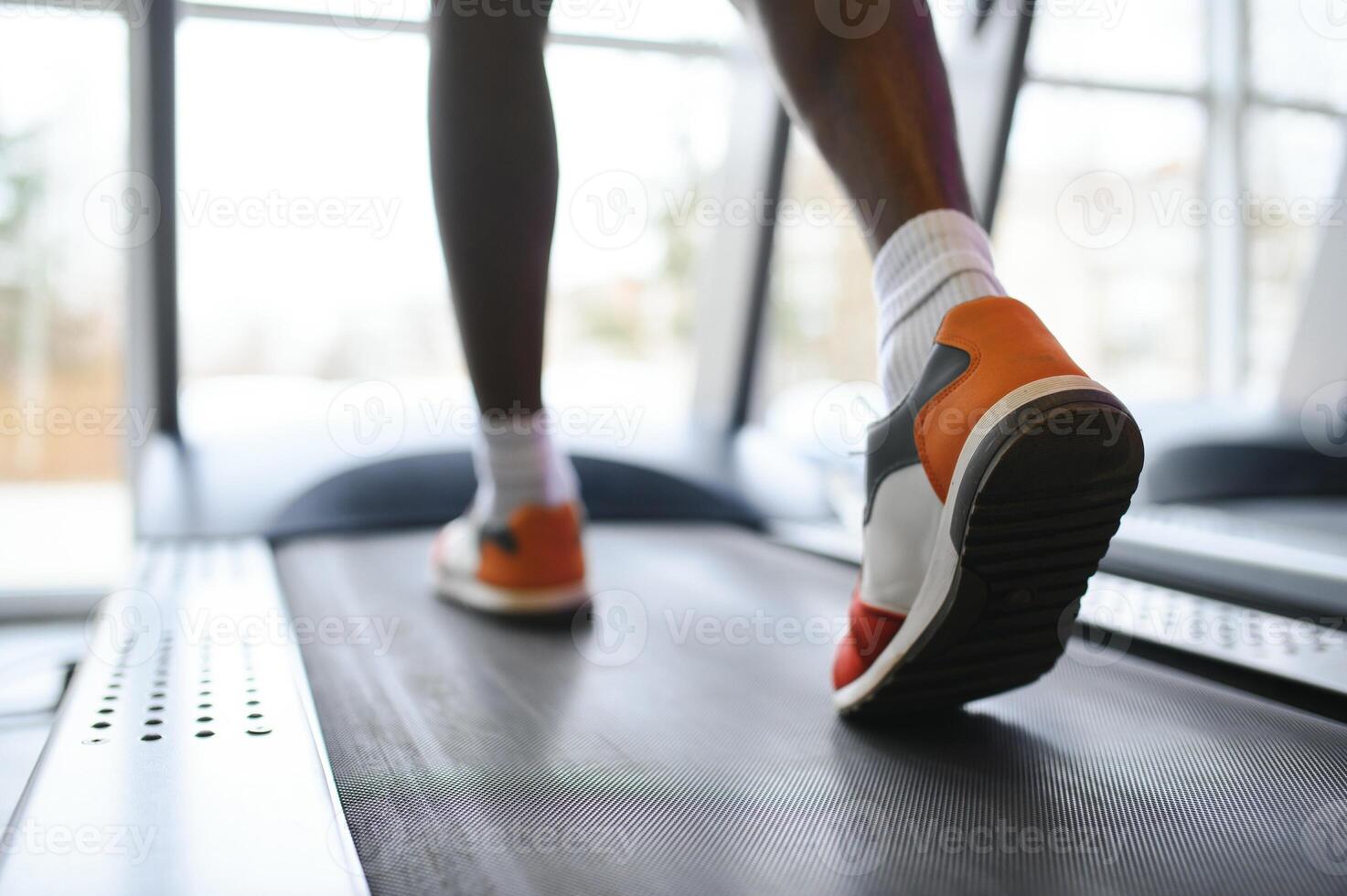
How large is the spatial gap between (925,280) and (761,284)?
2.34 m

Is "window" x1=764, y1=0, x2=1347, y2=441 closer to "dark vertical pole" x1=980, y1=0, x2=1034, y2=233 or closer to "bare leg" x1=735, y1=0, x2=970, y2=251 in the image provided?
"dark vertical pole" x1=980, y1=0, x2=1034, y2=233

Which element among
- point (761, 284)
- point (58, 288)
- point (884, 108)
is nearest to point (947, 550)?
point (884, 108)

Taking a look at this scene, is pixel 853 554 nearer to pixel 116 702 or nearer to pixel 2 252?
pixel 116 702

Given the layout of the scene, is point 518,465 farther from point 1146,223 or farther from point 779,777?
point 1146,223

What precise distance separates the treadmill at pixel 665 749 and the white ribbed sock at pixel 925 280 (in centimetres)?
31

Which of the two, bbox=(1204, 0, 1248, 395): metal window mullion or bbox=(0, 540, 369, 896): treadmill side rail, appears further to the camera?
bbox=(1204, 0, 1248, 395): metal window mullion

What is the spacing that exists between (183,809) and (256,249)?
241cm

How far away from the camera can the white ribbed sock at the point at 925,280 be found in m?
0.77

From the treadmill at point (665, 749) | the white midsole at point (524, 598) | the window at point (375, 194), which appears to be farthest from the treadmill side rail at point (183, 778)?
the window at point (375, 194)

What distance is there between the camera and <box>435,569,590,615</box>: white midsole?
126cm

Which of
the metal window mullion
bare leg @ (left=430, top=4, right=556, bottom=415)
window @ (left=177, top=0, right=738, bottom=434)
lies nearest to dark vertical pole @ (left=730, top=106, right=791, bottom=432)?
window @ (left=177, top=0, right=738, bottom=434)

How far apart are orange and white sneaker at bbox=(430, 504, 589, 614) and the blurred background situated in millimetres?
1374

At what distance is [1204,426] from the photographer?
2.36m

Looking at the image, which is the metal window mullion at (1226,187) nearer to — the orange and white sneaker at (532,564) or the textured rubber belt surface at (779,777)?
the textured rubber belt surface at (779,777)
